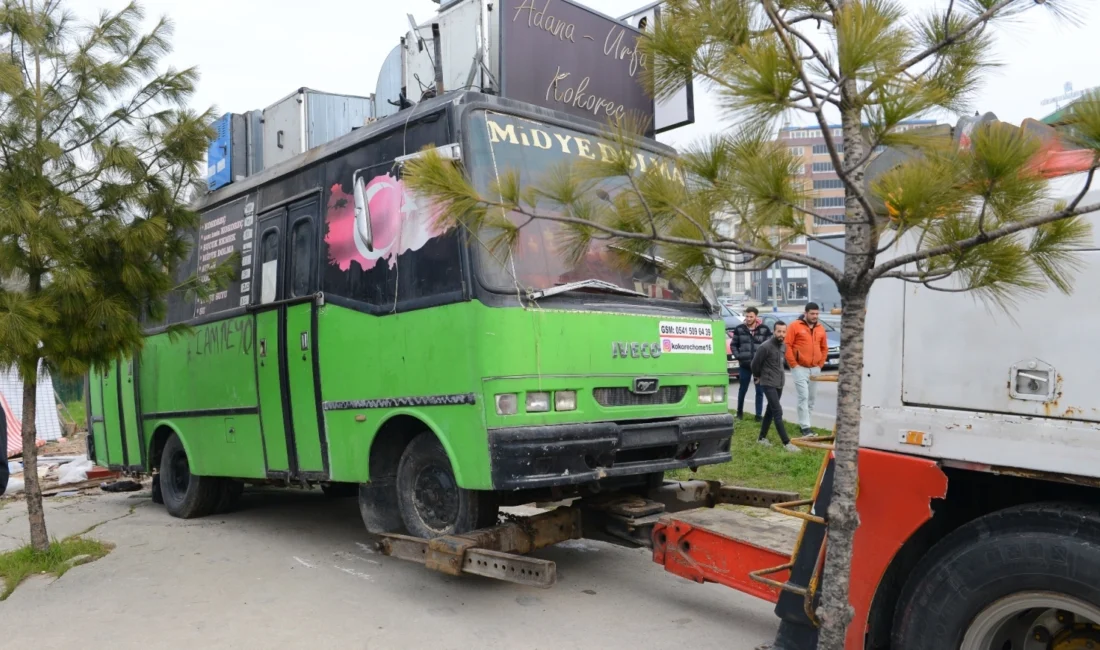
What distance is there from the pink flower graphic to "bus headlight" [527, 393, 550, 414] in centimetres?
111

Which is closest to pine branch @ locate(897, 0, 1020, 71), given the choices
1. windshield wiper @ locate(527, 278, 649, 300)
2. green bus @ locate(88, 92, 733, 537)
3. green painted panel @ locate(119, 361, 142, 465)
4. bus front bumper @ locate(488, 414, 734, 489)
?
green bus @ locate(88, 92, 733, 537)

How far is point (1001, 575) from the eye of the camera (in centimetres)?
293

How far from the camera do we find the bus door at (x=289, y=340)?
628 centimetres

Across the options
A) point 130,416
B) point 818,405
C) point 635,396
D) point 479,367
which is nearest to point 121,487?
point 130,416

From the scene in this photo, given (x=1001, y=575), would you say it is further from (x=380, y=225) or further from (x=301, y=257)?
(x=301, y=257)

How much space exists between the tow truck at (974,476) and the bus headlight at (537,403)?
5.50ft

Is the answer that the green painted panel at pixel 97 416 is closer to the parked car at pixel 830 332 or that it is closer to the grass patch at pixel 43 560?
the grass patch at pixel 43 560

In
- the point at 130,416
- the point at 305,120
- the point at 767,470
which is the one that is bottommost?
the point at 767,470

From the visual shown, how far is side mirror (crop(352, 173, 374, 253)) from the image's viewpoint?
576 cm

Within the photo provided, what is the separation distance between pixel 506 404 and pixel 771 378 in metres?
6.55

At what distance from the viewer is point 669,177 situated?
3.14m

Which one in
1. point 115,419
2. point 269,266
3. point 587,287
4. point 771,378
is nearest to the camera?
point 587,287

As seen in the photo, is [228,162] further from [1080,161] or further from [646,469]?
[1080,161]

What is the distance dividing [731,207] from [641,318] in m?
2.53
